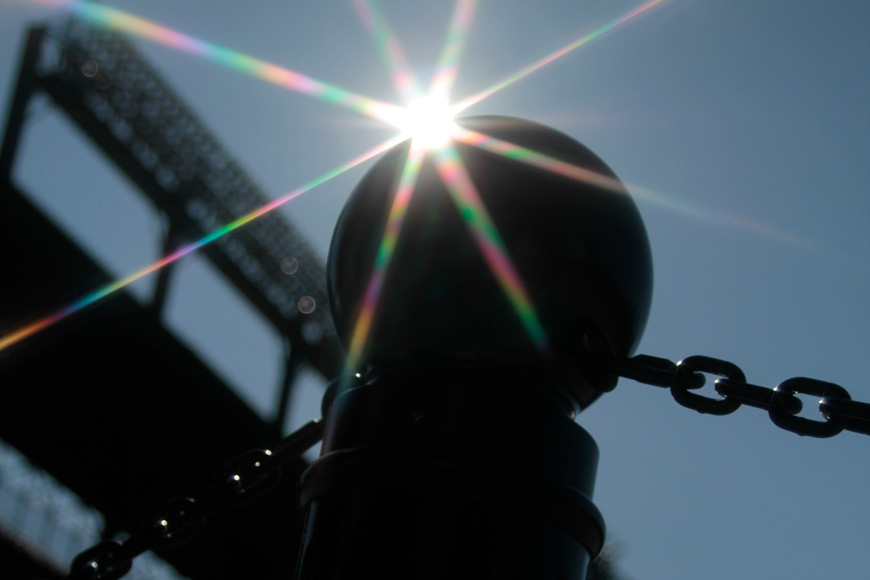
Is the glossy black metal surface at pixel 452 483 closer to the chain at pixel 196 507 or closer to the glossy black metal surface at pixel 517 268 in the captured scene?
the glossy black metal surface at pixel 517 268

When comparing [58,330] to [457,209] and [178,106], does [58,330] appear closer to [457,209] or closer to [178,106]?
[178,106]

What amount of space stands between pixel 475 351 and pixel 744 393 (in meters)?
0.24

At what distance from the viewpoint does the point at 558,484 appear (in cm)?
80

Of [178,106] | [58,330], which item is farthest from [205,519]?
[178,106]

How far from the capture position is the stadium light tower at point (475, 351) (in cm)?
77

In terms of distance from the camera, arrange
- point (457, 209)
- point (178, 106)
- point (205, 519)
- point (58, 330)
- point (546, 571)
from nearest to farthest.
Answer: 1. point (546, 571)
2. point (457, 209)
3. point (205, 519)
4. point (58, 330)
5. point (178, 106)

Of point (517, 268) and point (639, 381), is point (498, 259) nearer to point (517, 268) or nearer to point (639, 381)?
point (517, 268)

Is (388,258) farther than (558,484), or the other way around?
(388,258)

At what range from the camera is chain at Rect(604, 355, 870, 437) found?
76 centimetres

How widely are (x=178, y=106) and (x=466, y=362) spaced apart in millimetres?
17183

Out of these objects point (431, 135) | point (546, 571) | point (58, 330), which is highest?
point (58, 330)

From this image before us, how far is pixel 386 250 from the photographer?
35.8 inches

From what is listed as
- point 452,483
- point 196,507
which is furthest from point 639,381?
point 196,507

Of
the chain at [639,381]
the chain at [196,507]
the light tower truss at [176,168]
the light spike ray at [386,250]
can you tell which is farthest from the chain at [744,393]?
the light tower truss at [176,168]
